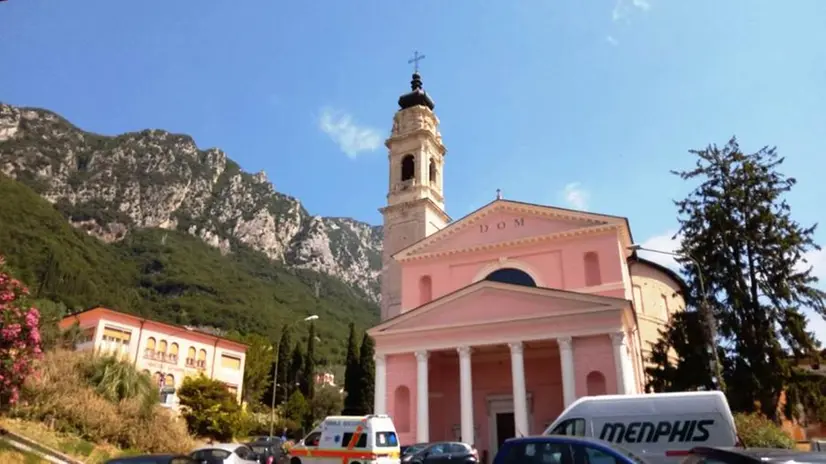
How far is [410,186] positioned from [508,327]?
22.2 meters

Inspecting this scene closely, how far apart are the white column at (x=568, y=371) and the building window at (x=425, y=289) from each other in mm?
9613

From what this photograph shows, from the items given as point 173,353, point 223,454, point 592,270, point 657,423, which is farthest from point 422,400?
point 173,353

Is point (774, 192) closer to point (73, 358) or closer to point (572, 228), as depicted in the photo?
point (572, 228)

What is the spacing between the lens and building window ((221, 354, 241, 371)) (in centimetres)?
4784

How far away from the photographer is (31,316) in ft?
48.8

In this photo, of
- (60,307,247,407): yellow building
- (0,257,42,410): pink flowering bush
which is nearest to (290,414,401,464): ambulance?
(0,257,42,410): pink flowering bush

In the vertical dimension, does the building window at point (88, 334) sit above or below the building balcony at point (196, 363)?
above

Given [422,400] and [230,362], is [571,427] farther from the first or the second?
[230,362]

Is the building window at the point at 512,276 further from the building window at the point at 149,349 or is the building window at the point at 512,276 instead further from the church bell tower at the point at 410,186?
the building window at the point at 149,349

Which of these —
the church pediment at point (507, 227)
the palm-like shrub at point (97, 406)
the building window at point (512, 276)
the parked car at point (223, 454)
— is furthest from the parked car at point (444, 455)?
the church pediment at point (507, 227)

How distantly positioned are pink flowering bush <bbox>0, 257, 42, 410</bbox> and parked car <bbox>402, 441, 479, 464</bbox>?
10744mm

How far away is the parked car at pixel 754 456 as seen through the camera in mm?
4719

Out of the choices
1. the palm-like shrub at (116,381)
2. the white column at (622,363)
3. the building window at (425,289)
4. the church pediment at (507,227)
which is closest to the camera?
the palm-like shrub at (116,381)

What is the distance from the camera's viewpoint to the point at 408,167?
4450cm
